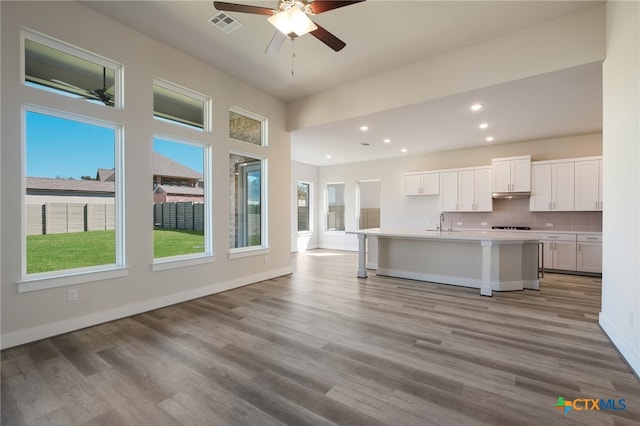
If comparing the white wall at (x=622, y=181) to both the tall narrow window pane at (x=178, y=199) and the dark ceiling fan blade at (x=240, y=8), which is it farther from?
the tall narrow window pane at (x=178, y=199)

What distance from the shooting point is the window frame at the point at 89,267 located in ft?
8.95

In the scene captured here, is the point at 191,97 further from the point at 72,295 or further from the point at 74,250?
the point at 72,295

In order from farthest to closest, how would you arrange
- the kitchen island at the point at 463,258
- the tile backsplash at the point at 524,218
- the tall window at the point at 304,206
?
the tall window at the point at 304,206 → the tile backsplash at the point at 524,218 → the kitchen island at the point at 463,258

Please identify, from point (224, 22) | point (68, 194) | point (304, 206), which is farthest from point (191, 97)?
point (304, 206)

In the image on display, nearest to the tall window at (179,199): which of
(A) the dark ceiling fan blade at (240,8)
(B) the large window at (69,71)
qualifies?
(B) the large window at (69,71)

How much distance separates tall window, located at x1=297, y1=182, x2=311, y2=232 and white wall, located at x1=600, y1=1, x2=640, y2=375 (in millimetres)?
7857

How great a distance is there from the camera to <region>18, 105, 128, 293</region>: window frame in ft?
8.95

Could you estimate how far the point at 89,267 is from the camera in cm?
321

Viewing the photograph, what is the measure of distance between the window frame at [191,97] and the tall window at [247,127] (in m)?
0.43

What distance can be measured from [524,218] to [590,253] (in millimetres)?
1402

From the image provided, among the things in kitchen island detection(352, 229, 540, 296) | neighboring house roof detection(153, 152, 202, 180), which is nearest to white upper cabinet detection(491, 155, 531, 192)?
kitchen island detection(352, 229, 540, 296)

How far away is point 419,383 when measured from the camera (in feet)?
6.75

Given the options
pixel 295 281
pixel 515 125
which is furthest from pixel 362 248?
pixel 515 125

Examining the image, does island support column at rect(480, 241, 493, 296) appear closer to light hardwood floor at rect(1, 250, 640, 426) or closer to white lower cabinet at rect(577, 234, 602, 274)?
light hardwood floor at rect(1, 250, 640, 426)
